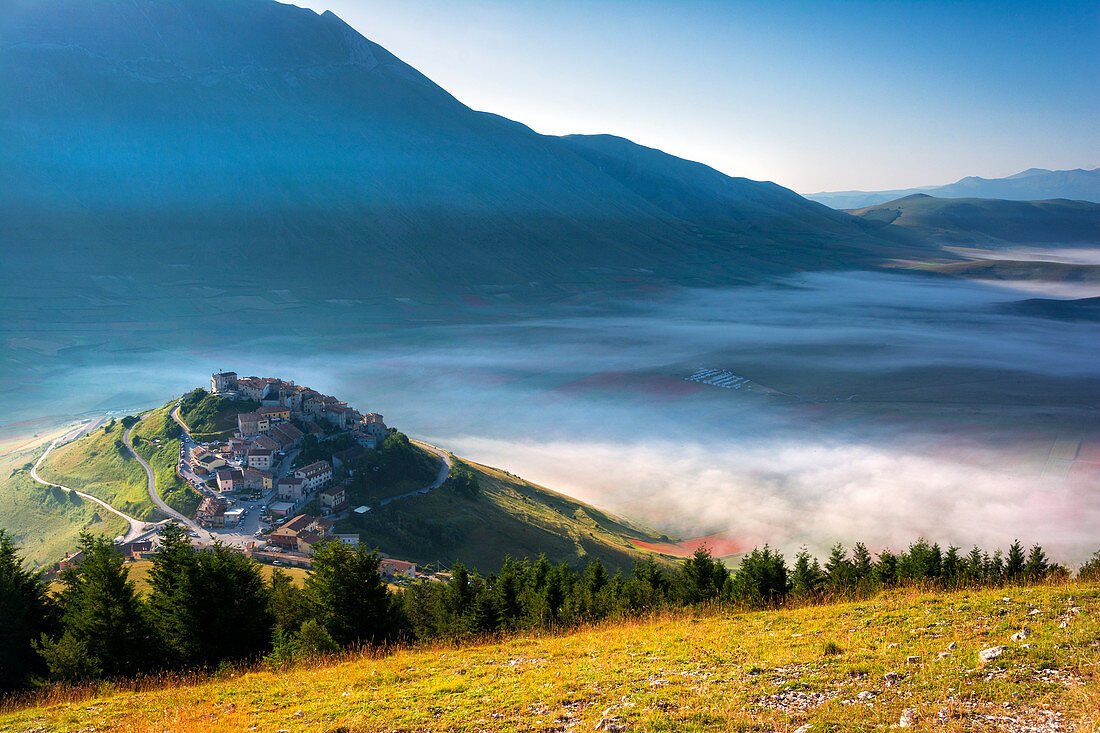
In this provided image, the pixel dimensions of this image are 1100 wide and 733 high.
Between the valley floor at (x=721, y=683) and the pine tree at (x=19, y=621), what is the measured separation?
163 inches

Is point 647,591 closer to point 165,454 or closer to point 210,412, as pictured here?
point 165,454

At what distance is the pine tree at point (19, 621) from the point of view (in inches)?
650

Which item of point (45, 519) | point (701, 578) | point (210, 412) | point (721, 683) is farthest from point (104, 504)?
point (721, 683)

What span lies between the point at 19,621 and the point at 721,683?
64.4ft

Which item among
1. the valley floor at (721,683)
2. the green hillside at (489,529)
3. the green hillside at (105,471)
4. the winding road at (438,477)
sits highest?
the valley floor at (721,683)

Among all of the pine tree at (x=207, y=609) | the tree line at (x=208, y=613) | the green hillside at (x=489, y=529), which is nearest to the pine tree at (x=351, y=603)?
the tree line at (x=208, y=613)

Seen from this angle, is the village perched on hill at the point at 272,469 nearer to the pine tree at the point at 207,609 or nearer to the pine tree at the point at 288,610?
the pine tree at the point at 288,610

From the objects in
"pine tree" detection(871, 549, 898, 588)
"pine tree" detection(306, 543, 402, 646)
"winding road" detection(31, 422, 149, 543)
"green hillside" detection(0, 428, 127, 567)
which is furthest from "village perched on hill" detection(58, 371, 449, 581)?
"pine tree" detection(871, 549, 898, 588)

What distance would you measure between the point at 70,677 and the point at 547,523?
1890 inches

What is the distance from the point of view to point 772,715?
855 cm

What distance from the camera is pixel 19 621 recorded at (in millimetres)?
17219

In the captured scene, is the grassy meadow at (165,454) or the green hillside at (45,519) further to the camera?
the grassy meadow at (165,454)

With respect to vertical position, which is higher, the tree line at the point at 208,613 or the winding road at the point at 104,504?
the tree line at the point at 208,613

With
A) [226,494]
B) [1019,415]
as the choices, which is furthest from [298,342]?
[1019,415]
